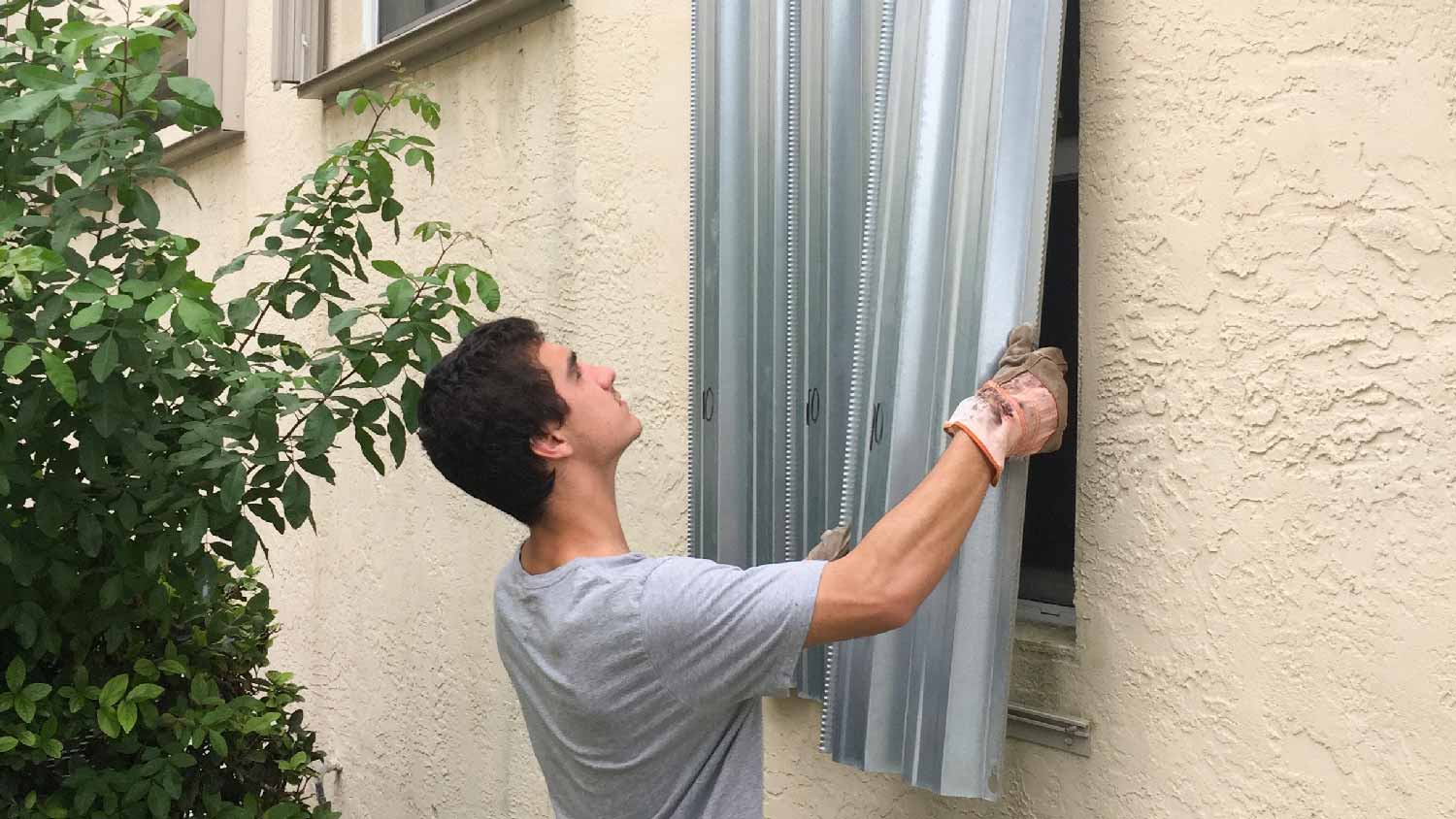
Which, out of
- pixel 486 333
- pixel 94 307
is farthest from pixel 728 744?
pixel 94 307

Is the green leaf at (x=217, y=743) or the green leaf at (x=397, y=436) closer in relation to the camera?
the green leaf at (x=397, y=436)

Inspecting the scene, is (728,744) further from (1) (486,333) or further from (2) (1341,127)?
(2) (1341,127)

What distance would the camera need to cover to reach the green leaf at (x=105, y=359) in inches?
111

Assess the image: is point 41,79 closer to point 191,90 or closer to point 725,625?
point 191,90

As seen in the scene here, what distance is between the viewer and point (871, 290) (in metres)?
2.63

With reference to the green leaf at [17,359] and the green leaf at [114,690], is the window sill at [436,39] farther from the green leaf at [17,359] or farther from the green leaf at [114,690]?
the green leaf at [114,690]

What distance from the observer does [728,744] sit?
230cm

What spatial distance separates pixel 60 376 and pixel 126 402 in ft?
1.01

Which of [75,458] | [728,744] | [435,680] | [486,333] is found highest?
[486,333]

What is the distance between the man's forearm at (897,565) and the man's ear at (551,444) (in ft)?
1.74

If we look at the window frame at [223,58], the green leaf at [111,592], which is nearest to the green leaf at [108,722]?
the green leaf at [111,592]

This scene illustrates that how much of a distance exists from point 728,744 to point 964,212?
96cm

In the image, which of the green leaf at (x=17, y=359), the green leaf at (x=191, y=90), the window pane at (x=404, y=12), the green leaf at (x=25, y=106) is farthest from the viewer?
the window pane at (x=404, y=12)

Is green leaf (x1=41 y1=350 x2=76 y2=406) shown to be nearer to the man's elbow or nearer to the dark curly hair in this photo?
the dark curly hair
